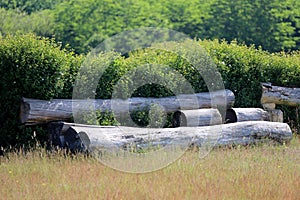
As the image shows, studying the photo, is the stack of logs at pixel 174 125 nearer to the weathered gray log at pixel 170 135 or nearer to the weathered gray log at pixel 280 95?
the weathered gray log at pixel 170 135

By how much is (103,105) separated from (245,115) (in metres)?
3.26

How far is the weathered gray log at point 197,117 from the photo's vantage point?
12055 millimetres

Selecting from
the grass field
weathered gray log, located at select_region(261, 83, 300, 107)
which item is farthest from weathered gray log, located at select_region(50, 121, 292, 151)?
weathered gray log, located at select_region(261, 83, 300, 107)

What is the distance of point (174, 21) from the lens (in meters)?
34.7

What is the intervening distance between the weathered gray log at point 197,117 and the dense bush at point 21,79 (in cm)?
264

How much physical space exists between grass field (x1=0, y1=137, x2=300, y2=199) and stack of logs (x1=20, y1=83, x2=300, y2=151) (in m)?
0.59

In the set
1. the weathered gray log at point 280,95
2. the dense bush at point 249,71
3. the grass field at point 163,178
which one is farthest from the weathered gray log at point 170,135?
the dense bush at point 249,71

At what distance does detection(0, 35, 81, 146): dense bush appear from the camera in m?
11.4

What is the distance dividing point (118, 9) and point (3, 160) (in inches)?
975

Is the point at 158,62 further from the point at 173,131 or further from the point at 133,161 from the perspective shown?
the point at 133,161

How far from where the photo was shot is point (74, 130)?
34.4 ft

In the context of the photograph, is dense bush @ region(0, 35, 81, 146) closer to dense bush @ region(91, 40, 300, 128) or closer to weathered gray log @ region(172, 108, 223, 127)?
dense bush @ region(91, 40, 300, 128)

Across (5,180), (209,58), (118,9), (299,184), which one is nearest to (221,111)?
(209,58)

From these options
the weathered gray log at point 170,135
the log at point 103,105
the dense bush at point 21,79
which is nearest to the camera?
the weathered gray log at point 170,135
